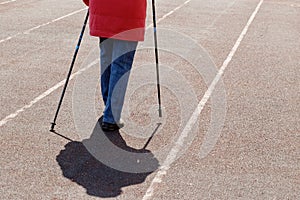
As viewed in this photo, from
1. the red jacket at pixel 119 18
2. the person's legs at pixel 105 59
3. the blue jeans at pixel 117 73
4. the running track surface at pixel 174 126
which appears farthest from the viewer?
the person's legs at pixel 105 59

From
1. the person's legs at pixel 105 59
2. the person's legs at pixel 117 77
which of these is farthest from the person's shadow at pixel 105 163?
the person's legs at pixel 105 59

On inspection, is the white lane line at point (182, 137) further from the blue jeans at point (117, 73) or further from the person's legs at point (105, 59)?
the person's legs at point (105, 59)

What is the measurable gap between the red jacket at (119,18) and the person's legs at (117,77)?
13cm

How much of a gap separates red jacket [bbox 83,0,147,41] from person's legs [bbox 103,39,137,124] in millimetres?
129

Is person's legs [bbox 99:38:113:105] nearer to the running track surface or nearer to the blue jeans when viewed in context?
the blue jeans

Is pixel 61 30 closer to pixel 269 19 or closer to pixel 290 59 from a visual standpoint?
pixel 290 59

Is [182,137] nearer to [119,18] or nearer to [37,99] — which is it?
[119,18]

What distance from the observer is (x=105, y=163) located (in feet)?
18.6

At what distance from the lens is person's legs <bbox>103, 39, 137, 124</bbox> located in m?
6.44

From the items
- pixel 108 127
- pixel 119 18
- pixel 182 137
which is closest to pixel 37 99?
pixel 108 127

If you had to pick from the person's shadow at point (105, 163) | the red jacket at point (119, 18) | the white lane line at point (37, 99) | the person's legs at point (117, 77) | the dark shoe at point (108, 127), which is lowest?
the white lane line at point (37, 99)

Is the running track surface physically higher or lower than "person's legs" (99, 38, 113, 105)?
lower

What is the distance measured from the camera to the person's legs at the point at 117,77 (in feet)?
21.1

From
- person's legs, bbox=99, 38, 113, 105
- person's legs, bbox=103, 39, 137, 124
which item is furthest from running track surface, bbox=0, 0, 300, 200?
person's legs, bbox=99, 38, 113, 105
